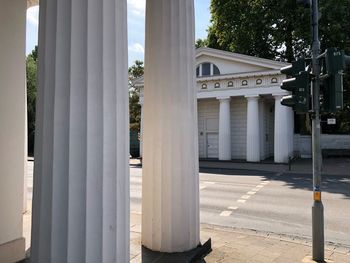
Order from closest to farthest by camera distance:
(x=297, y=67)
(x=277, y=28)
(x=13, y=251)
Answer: (x=13, y=251)
(x=297, y=67)
(x=277, y=28)

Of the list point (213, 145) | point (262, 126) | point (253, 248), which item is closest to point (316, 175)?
point (253, 248)

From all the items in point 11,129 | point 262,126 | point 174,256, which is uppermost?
point 262,126

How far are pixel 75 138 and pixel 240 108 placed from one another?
26.2 m

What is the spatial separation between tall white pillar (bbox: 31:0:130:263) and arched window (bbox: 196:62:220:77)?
25037 mm

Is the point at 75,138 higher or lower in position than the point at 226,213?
higher

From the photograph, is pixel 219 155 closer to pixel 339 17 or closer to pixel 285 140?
pixel 285 140

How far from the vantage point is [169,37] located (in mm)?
5691

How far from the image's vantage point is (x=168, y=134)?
18.6ft

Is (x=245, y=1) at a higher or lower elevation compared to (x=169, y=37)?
higher

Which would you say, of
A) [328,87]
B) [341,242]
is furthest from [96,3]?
[341,242]

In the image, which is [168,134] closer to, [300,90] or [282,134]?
[300,90]

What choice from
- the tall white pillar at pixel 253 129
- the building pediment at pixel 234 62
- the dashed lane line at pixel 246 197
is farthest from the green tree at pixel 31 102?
the dashed lane line at pixel 246 197

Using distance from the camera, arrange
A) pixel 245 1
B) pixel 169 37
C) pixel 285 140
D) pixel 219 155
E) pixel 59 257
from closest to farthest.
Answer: pixel 59 257, pixel 169 37, pixel 285 140, pixel 219 155, pixel 245 1

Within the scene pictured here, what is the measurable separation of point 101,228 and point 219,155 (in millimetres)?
24955
